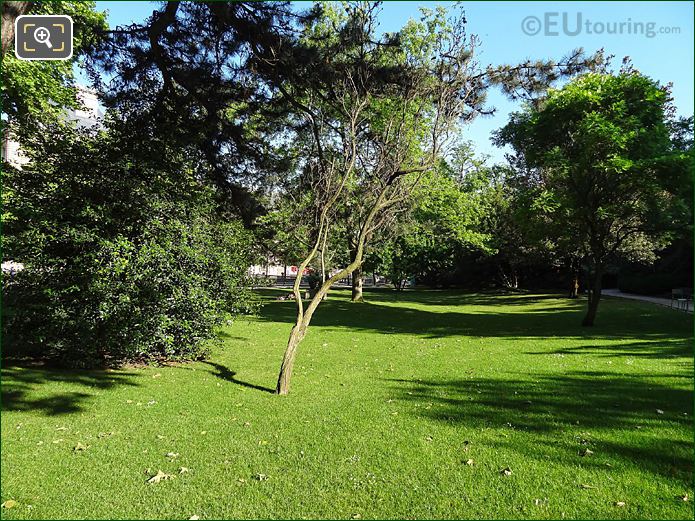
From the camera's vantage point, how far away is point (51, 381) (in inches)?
264

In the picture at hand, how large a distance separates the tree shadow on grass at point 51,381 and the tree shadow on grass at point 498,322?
28.2 ft

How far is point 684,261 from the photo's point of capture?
27.2 m

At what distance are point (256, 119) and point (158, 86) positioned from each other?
1773mm

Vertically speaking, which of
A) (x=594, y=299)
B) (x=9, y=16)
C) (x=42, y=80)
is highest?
(x=42, y=80)

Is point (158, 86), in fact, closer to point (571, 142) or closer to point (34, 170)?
point (34, 170)

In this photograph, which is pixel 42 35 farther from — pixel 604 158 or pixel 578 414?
pixel 604 158

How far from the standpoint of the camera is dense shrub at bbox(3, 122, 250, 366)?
23.0ft

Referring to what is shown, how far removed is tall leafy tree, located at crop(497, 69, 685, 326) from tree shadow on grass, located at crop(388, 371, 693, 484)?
829cm

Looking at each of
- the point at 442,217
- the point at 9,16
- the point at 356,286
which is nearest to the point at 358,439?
the point at 9,16

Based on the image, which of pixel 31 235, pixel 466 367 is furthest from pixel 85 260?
pixel 466 367

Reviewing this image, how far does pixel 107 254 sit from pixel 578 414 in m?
7.08

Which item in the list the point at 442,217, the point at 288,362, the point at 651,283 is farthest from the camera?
the point at 651,283

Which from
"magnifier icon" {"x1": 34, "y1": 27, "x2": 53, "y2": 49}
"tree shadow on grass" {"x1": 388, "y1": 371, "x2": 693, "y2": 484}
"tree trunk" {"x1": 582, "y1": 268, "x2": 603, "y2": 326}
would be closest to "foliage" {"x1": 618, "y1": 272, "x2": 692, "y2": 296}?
"tree trunk" {"x1": 582, "y1": 268, "x2": 603, "y2": 326}

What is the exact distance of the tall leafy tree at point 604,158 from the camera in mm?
13602
